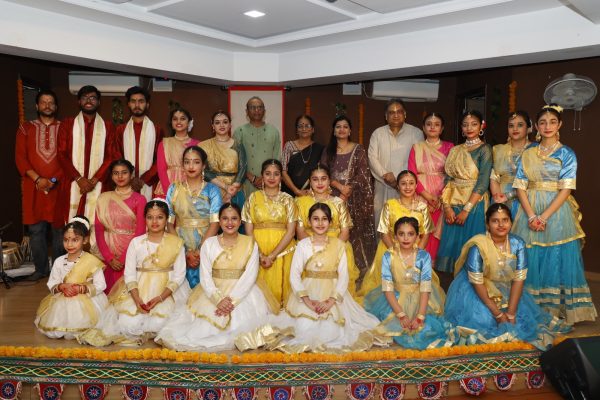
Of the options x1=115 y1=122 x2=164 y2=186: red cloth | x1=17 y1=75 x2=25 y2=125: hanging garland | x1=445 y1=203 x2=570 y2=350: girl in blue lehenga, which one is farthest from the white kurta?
x1=17 y1=75 x2=25 y2=125: hanging garland

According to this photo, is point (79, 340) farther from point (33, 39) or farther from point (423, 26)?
point (423, 26)

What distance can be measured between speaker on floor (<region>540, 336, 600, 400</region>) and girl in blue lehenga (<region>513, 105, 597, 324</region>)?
2.78ft

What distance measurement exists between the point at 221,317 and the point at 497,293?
185 cm

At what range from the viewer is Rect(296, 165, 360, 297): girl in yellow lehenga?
14.0 ft

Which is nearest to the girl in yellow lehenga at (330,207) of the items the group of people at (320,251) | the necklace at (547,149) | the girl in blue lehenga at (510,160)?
the group of people at (320,251)

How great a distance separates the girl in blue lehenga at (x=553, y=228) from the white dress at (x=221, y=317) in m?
1.98

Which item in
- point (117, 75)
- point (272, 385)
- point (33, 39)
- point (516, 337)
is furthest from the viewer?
point (117, 75)

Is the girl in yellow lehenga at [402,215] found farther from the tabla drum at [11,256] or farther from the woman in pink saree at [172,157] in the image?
the tabla drum at [11,256]

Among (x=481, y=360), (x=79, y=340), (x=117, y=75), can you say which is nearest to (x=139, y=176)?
(x=79, y=340)

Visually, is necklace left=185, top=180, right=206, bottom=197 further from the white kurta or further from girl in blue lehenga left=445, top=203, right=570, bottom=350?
girl in blue lehenga left=445, top=203, right=570, bottom=350

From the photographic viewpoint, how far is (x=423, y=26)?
5.02 metres

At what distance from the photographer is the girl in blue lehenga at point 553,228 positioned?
3.92 metres

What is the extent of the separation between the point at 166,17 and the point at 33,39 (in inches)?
44.3

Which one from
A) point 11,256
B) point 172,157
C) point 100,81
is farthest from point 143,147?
point 100,81
